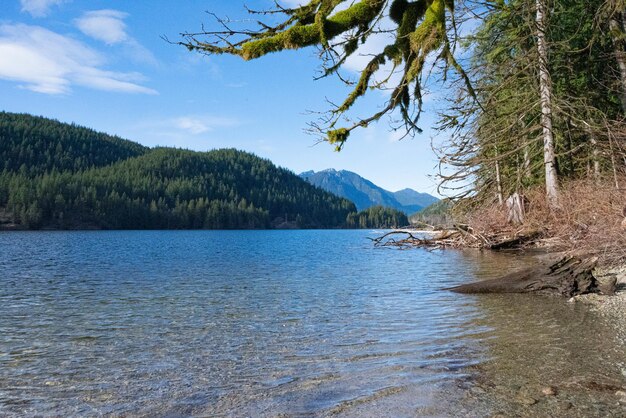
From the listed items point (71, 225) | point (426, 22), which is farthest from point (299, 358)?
point (71, 225)

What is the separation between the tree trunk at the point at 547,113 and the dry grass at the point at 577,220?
0.53m

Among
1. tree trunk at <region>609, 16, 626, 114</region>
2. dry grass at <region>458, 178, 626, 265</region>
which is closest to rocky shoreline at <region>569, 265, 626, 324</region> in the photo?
dry grass at <region>458, 178, 626, 265</region>

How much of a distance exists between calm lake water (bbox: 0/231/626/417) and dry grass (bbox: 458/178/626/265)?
2506mm

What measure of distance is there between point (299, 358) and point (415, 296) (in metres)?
6.24

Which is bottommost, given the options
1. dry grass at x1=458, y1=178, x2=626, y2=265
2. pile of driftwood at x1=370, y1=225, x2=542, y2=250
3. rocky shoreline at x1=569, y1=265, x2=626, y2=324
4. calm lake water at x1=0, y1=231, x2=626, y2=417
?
calm lake water at x1=0, y1=231, x2=626, y2=417

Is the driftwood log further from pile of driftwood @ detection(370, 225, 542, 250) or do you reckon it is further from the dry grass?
pile of driftwood @ detection(370, 225, 542, 250)

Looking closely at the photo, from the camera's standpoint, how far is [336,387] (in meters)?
5.01

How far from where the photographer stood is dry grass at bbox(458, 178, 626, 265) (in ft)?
34.9

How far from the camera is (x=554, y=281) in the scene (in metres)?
10.4

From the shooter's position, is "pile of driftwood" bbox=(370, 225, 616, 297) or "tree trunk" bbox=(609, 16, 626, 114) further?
"tree trunk" bbox=(609, 16, 626, 114)

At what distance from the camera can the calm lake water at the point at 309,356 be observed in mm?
4535

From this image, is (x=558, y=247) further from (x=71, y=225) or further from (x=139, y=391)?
(x=71, y=225)

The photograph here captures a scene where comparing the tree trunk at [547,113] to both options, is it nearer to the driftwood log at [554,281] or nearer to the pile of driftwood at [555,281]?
the pile of driftwood at [555,281]

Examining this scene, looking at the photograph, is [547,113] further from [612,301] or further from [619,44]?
[612,301]
